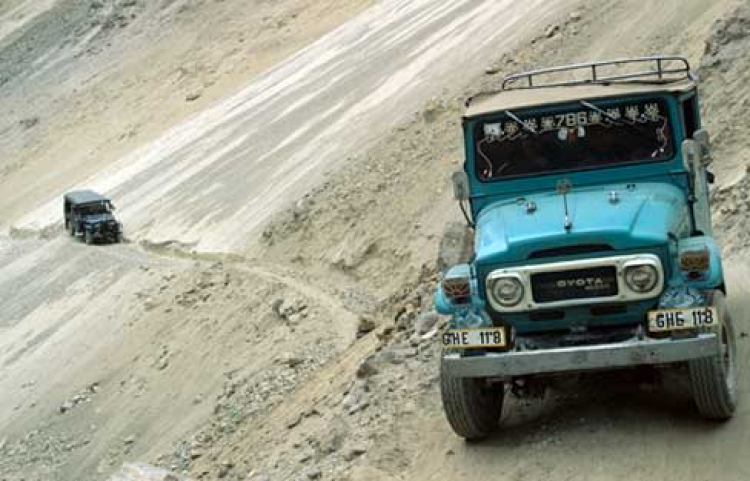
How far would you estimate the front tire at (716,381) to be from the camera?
30.7ft

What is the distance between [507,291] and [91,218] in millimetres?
26126

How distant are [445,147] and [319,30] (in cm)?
1938

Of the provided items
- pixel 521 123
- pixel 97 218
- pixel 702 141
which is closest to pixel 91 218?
pixel 97 218

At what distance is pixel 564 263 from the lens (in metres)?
9.61

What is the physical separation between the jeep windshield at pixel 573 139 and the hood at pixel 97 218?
24.4 m

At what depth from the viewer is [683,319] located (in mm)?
9375

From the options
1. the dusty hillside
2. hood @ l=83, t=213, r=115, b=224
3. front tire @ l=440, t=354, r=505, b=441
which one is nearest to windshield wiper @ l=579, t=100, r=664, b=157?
front tire @ l=440, t=354, r=505, b=441

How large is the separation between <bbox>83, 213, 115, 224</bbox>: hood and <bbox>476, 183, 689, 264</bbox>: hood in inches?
971

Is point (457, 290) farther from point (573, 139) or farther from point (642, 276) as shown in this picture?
point (573, 139)

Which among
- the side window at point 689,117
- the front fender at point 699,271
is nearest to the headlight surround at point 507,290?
the front fender at point 699,271

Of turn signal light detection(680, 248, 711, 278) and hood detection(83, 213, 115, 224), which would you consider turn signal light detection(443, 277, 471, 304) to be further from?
hood detection(83, 213, 115, 224)

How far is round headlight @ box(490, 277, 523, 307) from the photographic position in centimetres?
972

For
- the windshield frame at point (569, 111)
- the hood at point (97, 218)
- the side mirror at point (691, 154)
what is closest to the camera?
the side mirror at point (691, 154)

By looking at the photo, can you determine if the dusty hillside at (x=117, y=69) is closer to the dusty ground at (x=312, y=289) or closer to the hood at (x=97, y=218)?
the dusty ground at (x=312, y=289)
